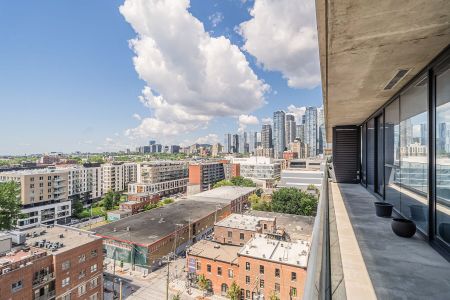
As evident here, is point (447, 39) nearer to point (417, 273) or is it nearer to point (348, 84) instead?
point (348, 84)

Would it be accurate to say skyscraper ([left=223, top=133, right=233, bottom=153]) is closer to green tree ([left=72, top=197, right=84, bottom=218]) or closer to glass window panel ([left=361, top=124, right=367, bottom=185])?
green tree ([left=72, top=197, right=84, bottom=218])

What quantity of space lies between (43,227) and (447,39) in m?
19.6

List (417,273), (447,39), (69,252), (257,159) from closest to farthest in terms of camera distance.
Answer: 1. (417,273)
2. (447,39)
3. (69,252)
4. (257,159)

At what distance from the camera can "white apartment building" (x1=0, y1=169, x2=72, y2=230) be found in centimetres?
2775

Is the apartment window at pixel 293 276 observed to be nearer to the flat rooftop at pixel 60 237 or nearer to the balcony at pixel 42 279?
the flat rooftop at pixel 60 237

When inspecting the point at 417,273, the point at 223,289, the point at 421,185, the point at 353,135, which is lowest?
the point at 223,289

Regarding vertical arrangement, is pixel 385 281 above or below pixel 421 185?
below

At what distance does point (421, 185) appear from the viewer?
10.6ft

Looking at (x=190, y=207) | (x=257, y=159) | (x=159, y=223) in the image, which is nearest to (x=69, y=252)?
(x=159, y=223)

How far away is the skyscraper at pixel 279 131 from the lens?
88.4 m

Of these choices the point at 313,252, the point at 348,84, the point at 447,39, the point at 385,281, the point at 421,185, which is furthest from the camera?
the point at 348,84

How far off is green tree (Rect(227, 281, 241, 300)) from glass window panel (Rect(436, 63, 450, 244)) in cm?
1361

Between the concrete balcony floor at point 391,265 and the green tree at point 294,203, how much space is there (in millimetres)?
26599

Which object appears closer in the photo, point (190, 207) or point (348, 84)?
point (348, 84)
